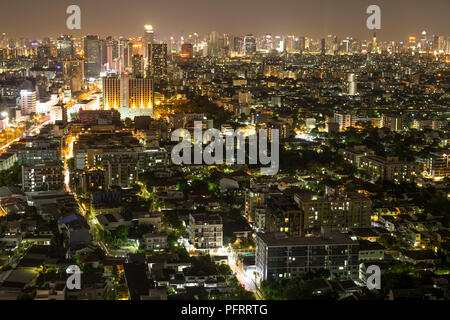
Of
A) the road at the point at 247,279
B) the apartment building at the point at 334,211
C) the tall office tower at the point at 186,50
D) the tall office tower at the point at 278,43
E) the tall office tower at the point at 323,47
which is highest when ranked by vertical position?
the tall office tower at the point at 278,43

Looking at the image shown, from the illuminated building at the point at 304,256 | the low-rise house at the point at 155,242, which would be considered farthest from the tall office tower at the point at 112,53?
the illuminated building at the point at 304,256

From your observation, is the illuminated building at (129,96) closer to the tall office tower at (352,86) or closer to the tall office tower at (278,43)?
the tall office tower at (352,86)

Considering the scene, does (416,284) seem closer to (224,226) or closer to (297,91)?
(224,226)

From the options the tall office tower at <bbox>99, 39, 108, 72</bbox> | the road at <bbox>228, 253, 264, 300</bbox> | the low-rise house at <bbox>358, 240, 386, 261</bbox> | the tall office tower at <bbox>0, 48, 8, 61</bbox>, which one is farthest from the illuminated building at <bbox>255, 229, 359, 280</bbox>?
the tall office tower at <bbox>0, 48, 8, 61</bbox>

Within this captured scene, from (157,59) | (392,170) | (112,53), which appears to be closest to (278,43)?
(112,53)

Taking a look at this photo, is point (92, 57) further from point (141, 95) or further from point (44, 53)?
point (141, 95)

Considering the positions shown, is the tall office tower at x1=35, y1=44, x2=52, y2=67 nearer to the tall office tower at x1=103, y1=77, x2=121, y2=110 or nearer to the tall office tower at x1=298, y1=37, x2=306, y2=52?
the tall office tower at x1=103, y1=77, x2=121, y2=110
